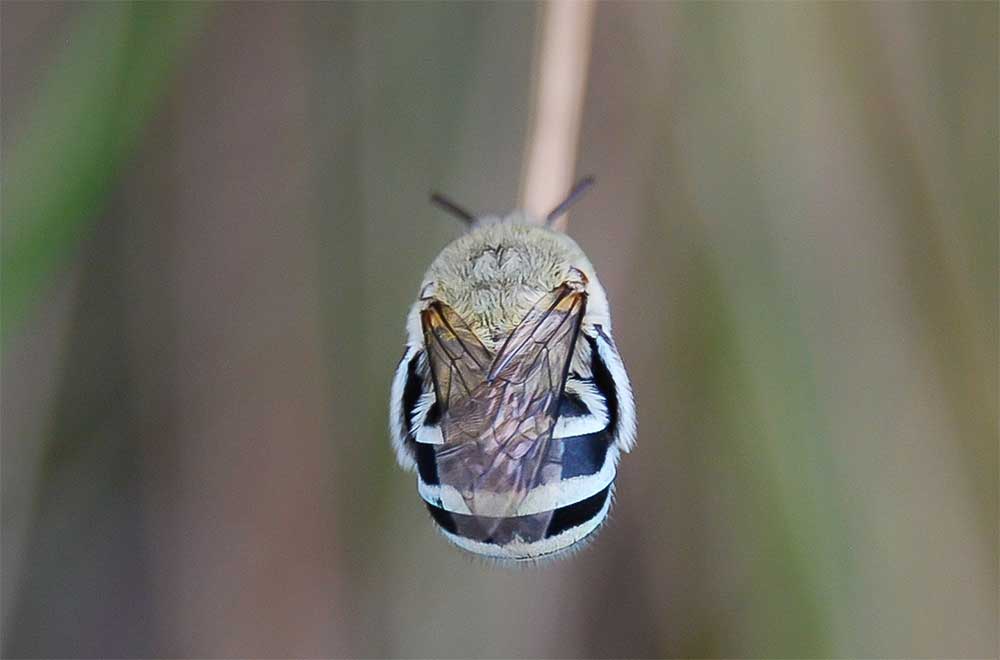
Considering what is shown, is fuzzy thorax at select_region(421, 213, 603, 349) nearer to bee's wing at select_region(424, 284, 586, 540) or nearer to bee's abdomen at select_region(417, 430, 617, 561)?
bee's wing at select_region(424, 284, 586, 540)

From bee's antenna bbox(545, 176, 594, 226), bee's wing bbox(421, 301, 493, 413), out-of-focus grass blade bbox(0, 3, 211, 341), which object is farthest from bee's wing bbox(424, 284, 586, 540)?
out-of-focus grass blade bbox(0, 3, 211, 341)

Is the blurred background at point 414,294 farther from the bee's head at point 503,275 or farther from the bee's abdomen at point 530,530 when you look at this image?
the bee's abdomen at point 530,530

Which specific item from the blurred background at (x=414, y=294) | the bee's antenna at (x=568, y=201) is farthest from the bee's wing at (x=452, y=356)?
the blurred background at (x=414, y=294)

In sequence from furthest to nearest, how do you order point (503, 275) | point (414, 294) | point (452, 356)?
point (414, 294) < point (503, 275) < point (452, 356)

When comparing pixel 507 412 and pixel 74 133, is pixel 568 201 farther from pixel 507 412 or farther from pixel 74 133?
pixel 74 133

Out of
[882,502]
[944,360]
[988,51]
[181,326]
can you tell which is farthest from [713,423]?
[181,326]

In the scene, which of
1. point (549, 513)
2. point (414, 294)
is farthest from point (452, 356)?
point (414, 294)
